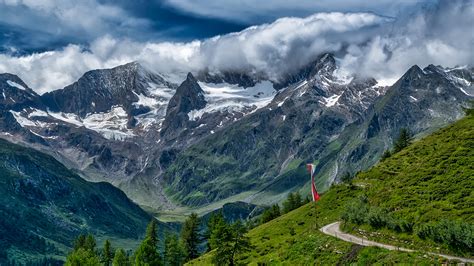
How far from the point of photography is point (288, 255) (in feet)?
324

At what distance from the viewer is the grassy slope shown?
87.6m

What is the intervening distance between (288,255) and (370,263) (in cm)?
2281

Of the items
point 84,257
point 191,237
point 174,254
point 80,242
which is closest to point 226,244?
point 174,254

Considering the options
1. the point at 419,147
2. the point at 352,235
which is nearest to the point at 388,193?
the point at 352,235

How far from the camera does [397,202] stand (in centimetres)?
10219

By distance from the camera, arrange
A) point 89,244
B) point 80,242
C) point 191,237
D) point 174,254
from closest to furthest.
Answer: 1. point 174,254
2. point 191,237
3. point 89,244
4. point 80,242

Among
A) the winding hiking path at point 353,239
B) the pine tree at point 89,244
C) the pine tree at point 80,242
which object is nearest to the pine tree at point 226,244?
the winding hiking path at point 353,239

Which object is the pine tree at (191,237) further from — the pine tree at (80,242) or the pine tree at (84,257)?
the pine tree at (80,242)

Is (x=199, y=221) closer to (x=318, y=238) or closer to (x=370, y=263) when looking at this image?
(x=318, y=238)

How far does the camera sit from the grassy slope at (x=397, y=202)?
87.6 metres

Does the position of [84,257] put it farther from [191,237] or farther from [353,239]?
[353,239]

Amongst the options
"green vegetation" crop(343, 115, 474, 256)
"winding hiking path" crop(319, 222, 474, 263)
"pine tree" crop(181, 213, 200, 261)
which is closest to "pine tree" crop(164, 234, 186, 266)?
"pine tree" crop(181, 213, 200, 261)

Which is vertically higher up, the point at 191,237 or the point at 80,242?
the point at 80,242

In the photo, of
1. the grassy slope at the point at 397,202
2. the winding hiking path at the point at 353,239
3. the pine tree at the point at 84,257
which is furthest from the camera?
the pine tree at the point at 84,257
